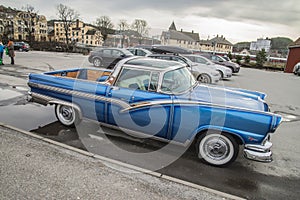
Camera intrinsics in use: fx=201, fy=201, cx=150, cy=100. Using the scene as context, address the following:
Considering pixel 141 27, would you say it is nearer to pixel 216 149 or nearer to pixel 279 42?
pixel 279 42

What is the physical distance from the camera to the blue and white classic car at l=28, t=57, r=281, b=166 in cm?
312

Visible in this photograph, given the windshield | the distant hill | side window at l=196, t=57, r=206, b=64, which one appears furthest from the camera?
the distant hill

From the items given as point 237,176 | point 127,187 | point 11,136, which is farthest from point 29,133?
point 237,176

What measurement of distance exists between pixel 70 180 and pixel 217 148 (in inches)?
92.3

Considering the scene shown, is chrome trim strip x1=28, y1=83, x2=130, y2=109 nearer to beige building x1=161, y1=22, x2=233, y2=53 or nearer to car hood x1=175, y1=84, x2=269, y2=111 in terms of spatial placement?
car hood x1=175, y1=84, x2=269, y2=111

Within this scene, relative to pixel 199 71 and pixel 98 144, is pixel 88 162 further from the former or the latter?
pixel 199 71

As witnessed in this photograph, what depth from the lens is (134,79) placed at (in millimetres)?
3822

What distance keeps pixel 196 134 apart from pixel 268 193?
130 cm

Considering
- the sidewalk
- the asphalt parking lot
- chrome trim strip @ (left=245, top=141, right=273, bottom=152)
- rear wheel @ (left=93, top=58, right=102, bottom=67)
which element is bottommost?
the sidewalk

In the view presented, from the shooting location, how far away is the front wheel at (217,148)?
3.29 meters

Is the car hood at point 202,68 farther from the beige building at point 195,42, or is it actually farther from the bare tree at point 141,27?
the beige building at point 195,42

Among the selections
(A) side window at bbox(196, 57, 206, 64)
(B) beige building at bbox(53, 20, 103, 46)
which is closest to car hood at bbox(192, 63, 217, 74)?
(A) side window at bbox(196, 57, 206, 64)

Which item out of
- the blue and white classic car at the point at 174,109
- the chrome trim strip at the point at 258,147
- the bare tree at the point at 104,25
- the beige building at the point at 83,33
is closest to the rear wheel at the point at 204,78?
the blue and white classic car at the point at 174,109

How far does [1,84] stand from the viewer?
7715 mm
